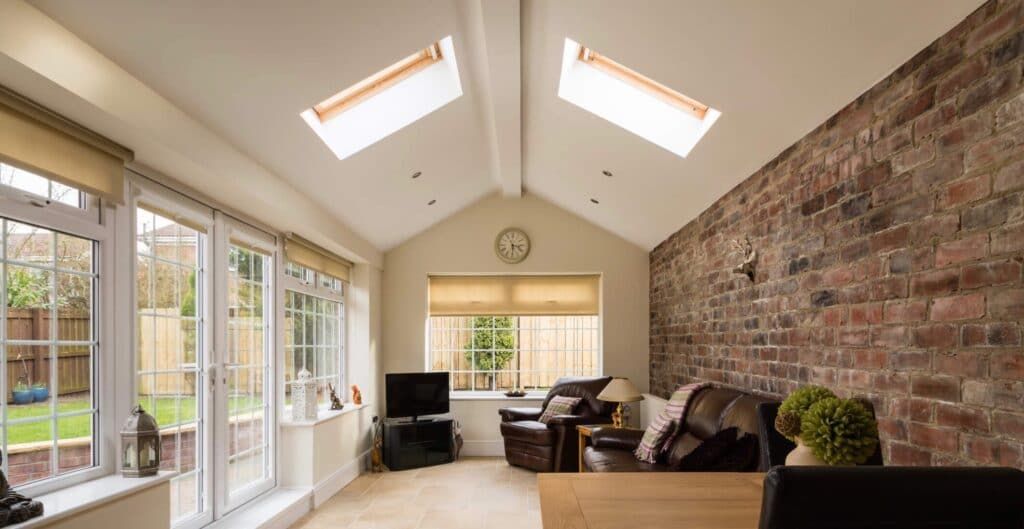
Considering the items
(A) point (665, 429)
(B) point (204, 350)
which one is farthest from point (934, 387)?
→ (B) point (204, 350)

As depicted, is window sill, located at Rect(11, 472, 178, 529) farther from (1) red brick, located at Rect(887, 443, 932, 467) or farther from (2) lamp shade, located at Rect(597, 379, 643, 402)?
(2) lamp shade, located at Rect(597, 379, 643, 402)

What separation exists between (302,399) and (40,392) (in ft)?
10.1

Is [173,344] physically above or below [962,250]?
below

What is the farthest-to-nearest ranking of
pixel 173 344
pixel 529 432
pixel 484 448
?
1. pixel 484 448
2. pixel 529 432
3. pixel 173 344

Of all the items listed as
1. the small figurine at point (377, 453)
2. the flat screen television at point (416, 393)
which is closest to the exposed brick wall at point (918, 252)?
the flat screen television at point (416, 393)

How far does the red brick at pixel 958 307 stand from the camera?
2193 millimetres

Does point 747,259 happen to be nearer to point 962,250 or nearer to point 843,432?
point 962,250

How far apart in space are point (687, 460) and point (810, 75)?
2.17m

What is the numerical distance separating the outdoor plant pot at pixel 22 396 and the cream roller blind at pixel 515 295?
227 inches

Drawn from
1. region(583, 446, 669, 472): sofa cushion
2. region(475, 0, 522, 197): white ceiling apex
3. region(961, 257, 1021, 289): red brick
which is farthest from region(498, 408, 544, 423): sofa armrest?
region(961, 257, 1021, 289): red brick

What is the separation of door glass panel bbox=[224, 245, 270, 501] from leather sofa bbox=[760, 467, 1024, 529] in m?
4.21

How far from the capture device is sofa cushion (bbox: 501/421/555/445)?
703 centimetres

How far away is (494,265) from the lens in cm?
834

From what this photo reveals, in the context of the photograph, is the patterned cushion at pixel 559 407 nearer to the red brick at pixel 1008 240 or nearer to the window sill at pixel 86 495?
the window sill at pixel 86 495
